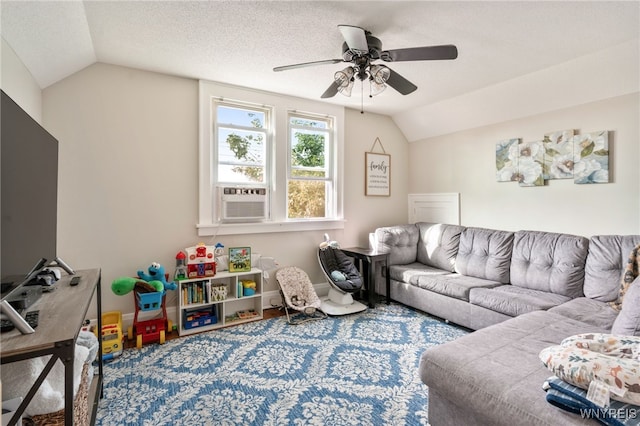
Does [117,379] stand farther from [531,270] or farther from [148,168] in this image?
[531,270]

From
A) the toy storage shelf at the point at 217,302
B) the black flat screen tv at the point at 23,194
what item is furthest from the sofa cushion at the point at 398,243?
the black flat screen tv at the point at 23,194

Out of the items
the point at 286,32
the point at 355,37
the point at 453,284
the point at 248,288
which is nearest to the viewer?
the point at 355,37

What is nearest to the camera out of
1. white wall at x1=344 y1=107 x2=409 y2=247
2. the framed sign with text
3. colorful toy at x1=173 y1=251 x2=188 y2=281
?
colorful toy at x1=173 y1=251 x2=188 y2=281

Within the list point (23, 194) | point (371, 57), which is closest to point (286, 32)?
point (371, 57)

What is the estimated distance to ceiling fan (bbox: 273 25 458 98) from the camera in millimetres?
1965

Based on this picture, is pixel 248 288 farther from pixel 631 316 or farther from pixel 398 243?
pixel 631 316

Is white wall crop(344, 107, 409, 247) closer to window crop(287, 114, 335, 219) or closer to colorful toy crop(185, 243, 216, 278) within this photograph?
window crop(287, 114, 335, 219)

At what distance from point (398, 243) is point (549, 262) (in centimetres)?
159

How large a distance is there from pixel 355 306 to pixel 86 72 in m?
3.56

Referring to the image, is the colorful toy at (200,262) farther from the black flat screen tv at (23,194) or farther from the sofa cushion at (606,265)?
the sofa cushion at (606,265)

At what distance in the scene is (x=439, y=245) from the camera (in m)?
3.88

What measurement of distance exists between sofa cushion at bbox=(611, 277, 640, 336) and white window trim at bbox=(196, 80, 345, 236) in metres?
2.85

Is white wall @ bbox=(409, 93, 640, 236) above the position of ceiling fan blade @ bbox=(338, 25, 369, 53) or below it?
below

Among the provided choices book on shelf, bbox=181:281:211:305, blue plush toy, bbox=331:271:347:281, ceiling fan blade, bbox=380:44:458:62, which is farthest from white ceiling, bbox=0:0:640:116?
blue plush toy, bbox=331:271:347:281
